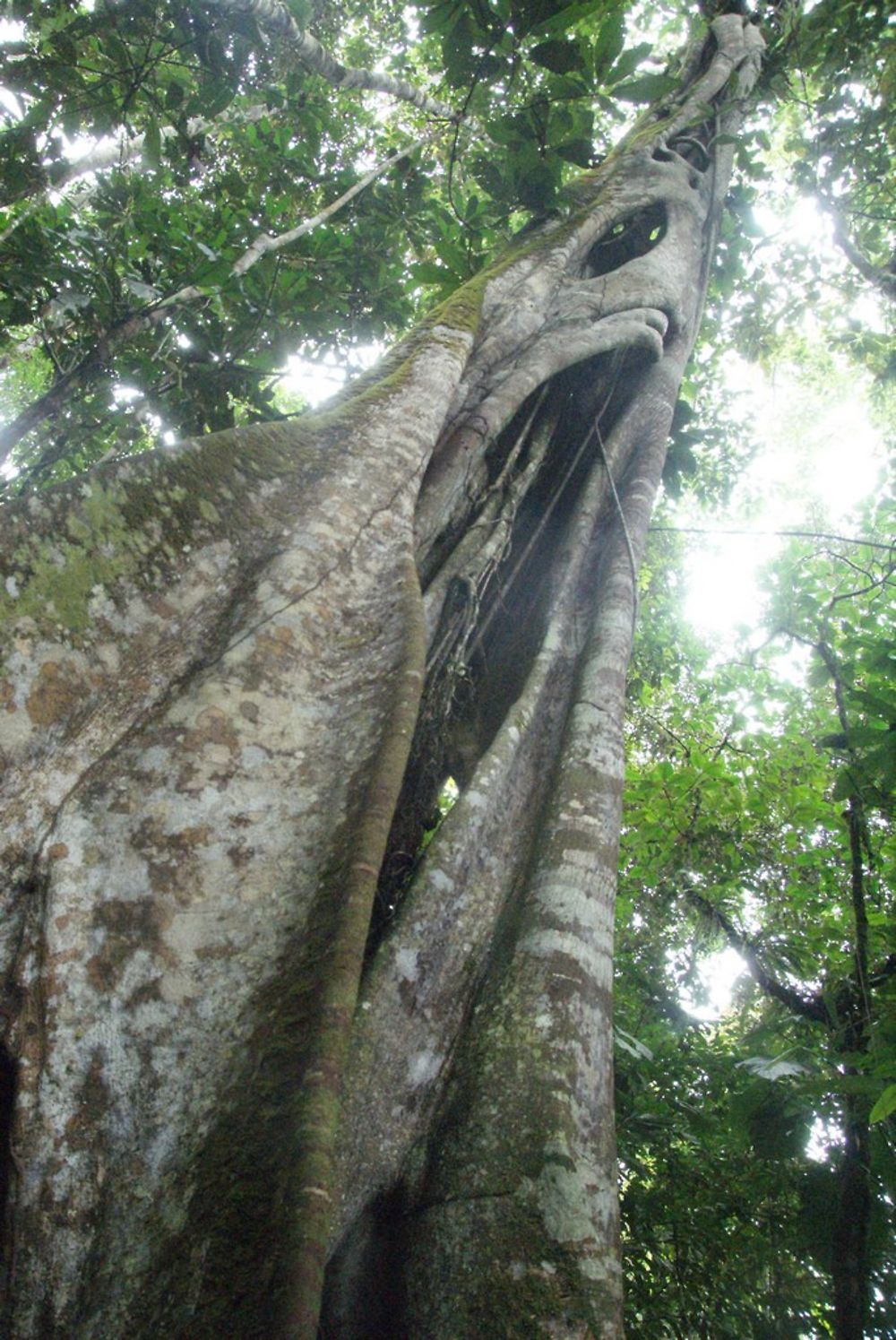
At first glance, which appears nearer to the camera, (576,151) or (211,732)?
(211,732)

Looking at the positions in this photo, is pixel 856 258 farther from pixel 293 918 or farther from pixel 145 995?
pixel 145 995

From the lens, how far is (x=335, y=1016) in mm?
1229

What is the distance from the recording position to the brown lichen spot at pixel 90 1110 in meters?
1.15

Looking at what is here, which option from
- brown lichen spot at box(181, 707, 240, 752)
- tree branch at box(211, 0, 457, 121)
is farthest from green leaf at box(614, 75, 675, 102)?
brown lichen spot at box(181, 707, 240, 752)

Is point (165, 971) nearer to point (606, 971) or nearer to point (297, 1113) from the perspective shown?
point (297, 1113)

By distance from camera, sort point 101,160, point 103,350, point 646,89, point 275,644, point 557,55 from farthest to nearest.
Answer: point 101,160, point 103,350, point 646,89, point 557,55, point 275,644

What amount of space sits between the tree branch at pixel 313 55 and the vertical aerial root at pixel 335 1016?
3.61 meters

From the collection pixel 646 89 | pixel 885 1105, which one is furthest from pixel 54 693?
pixel 646 89

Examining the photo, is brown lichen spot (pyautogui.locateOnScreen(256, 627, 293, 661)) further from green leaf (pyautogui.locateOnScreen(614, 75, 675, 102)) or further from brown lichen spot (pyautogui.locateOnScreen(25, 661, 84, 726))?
green leaf (pyautogui.locateOnScreen(614, 75, 675, 102))

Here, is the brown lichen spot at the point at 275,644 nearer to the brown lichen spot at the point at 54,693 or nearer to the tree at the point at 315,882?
the tree at the point at 315,882

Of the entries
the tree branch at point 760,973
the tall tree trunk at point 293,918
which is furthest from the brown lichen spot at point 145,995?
the tree branch at point 760,973

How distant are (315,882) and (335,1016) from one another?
32 cm

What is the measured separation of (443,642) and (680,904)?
Result: 3.20m

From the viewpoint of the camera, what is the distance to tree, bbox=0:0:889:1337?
1.13 meters
